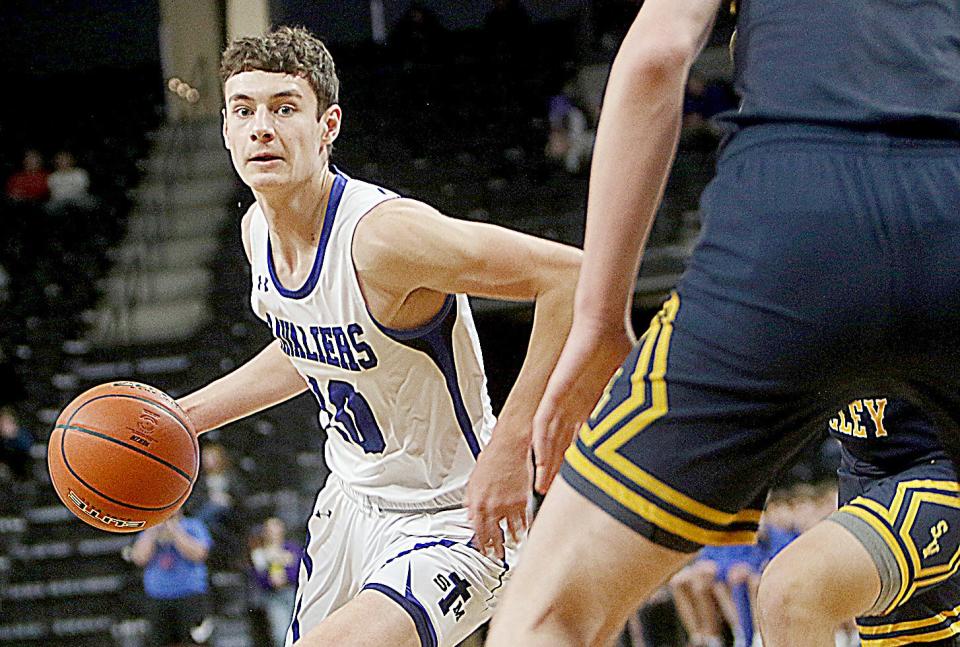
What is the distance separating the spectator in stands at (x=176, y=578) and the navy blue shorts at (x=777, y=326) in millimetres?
6204

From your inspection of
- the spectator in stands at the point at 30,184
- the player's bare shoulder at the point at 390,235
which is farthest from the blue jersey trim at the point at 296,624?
the spectator in stands at the point at 30,184

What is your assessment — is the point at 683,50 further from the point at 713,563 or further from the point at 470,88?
the point at 470,88

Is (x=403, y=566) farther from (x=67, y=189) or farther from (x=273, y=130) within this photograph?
(x=67, y=189)

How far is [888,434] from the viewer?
10.3ft

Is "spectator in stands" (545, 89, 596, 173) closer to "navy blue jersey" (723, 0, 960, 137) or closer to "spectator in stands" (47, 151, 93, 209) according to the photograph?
"spectator in stands" (47, 151, 93, 209)

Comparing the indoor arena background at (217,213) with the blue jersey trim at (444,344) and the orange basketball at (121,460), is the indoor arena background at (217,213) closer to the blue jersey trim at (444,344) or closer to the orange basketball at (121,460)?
the orange basketball at (121,460)

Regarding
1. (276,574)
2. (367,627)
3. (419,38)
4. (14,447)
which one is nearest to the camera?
(367,627)

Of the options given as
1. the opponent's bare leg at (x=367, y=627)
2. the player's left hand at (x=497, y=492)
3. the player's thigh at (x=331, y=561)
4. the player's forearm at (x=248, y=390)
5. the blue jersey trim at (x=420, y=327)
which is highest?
the blue jersey trim at (x=420, y=327)

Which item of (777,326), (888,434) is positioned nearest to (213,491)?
(888,434)

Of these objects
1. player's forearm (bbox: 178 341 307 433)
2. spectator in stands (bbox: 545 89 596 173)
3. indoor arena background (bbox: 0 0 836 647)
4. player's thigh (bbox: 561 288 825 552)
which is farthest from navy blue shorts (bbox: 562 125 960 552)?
spectator in stands (bbox: 545 89 596 173)

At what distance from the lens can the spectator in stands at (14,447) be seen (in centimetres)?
927

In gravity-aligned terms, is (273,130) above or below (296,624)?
above

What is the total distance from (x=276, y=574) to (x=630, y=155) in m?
6.54

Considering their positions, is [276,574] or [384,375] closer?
[384,375]
